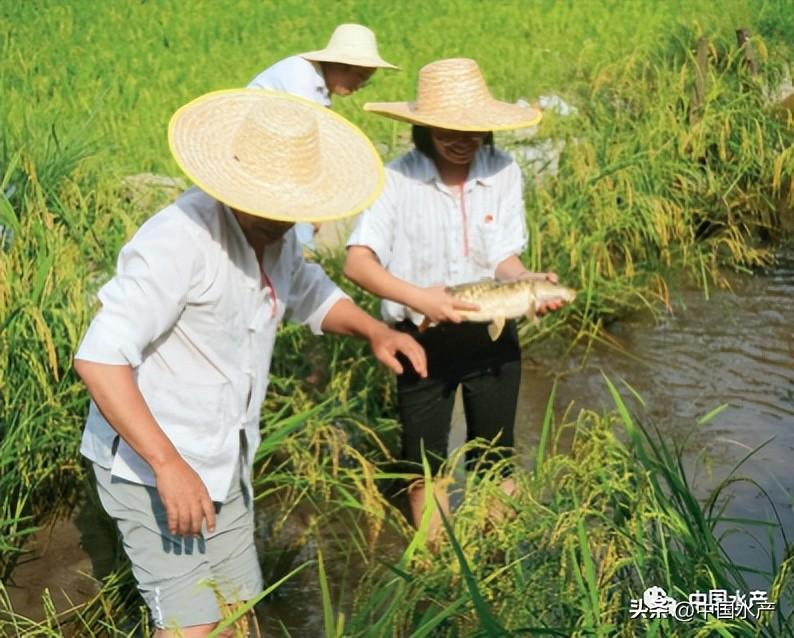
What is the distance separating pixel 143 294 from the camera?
2385 millimetres

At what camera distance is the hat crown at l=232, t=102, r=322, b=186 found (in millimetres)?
2518

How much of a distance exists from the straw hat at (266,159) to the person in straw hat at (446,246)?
741 millimetres

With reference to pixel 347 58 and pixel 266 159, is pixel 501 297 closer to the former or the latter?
pixel 266 159

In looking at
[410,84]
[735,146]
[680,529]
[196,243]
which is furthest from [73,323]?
[410,84]

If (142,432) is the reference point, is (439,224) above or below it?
below

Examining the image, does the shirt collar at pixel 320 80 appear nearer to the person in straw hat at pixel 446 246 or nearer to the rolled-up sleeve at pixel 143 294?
the person in straw hat at pixel 446 246

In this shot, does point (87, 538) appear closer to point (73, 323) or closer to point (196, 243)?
point (73, 323)

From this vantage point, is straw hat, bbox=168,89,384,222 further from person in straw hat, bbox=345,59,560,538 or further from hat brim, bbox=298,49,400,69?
hat brim, bbox=298,49,400,69

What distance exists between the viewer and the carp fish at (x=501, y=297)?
3318 mm

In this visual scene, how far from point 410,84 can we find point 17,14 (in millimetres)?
4017

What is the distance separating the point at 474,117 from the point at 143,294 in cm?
133

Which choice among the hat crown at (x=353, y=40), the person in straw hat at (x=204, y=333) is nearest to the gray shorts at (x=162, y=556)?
the person in straw hat at (x=204, y=333)

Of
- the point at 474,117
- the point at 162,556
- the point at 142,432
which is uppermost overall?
the point at 474,117

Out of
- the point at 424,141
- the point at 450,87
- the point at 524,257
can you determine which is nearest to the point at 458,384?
the point at 424,141
